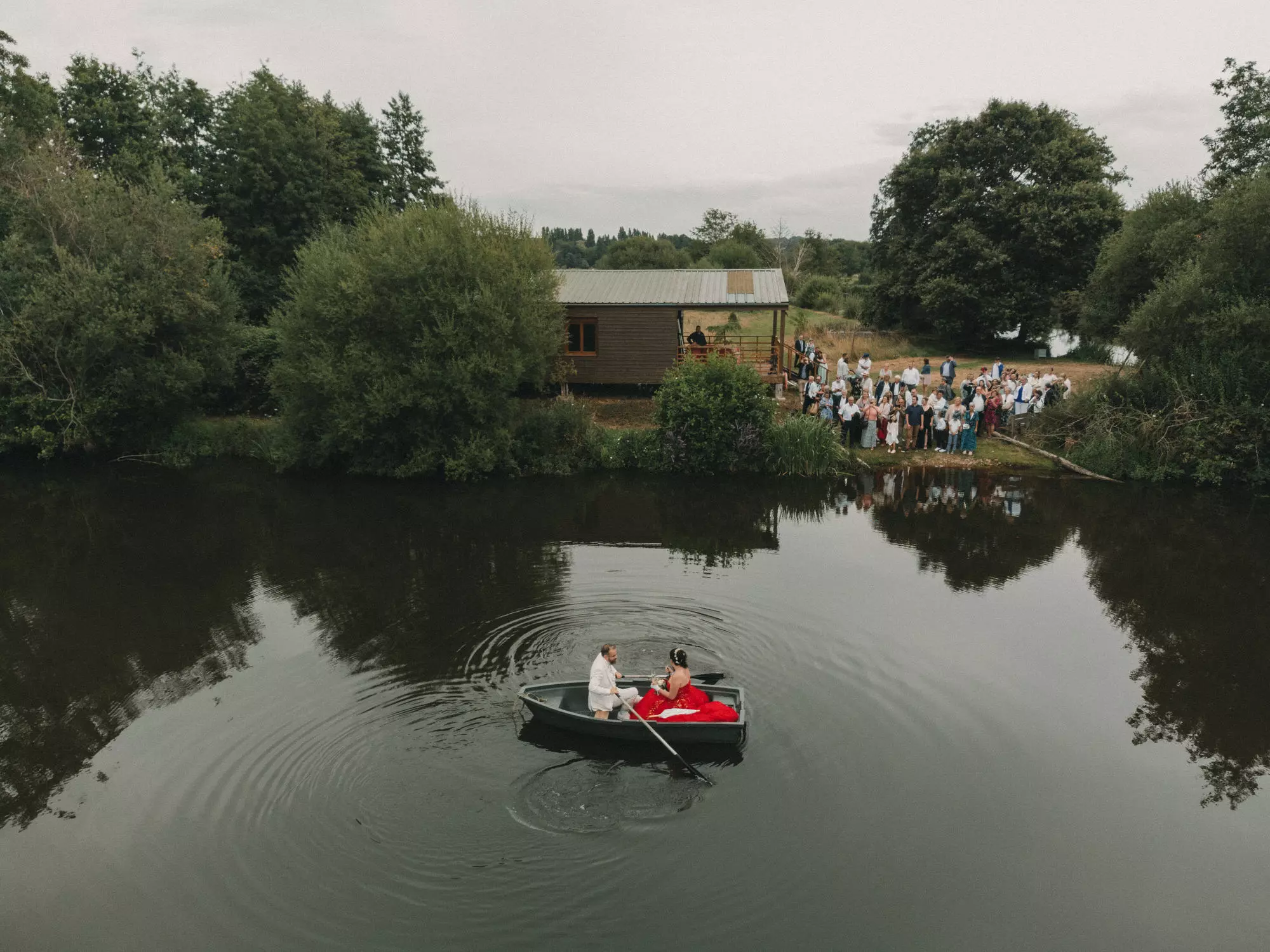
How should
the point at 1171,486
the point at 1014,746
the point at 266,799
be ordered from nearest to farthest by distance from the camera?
the point at 266,799 → the point at 1014,746 → the point at 1171,486

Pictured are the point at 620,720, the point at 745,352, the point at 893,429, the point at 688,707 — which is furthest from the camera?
the point at 745,352

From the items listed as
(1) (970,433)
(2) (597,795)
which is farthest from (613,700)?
(1) (970,433)

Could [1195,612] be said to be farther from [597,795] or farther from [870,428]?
[597,795]

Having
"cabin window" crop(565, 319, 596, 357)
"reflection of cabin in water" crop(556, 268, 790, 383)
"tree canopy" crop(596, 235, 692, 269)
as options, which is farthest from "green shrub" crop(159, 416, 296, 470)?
"tree canopy" crop(596, 235, 692, 269)

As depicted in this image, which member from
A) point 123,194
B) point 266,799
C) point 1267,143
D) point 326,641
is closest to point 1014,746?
point 266,799

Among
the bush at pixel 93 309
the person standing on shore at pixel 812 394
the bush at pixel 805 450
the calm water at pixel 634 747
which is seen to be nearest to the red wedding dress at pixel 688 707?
the calm water at pixel 634 747

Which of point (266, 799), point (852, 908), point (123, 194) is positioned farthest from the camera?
point (123, 194)

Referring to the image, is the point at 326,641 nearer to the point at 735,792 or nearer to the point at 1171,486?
the point at 735,792
